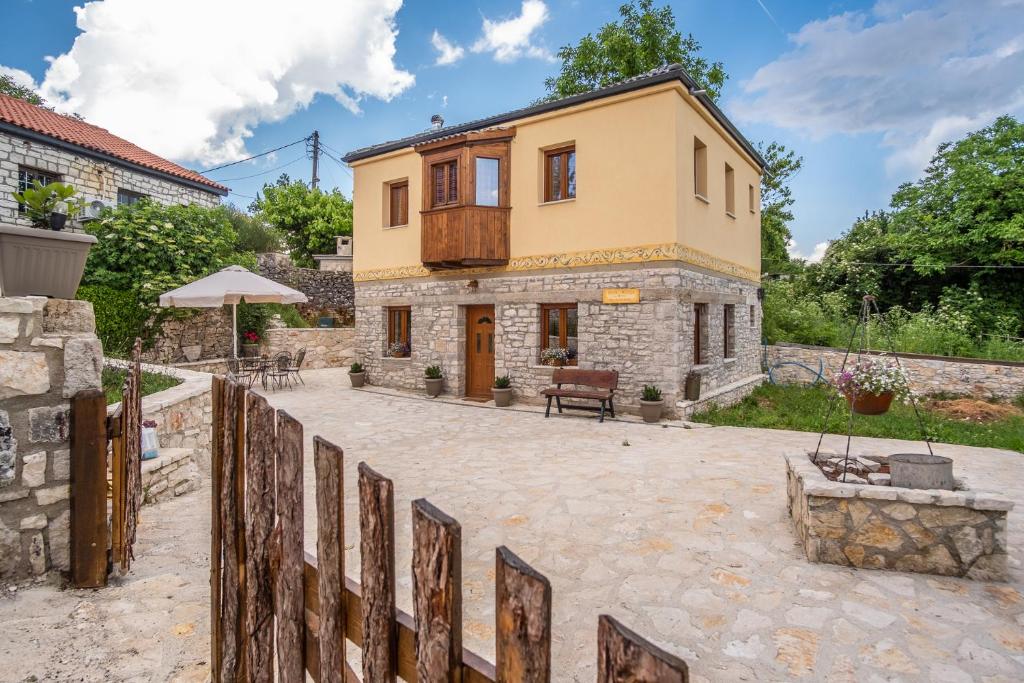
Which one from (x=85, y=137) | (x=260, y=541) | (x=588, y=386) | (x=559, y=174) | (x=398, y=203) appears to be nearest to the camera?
(x=260, y=541)

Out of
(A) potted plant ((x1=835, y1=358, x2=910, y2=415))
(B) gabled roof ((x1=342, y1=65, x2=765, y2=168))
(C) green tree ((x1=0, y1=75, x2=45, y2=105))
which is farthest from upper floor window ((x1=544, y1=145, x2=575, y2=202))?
(C) green tree ((x1=0, y1=75, x2=45, y2=105))

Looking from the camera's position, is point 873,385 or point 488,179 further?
point 488,179

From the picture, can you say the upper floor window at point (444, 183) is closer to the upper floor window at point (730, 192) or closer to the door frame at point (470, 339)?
the door frame at point (470, 339)

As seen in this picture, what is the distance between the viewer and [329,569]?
3.91ft

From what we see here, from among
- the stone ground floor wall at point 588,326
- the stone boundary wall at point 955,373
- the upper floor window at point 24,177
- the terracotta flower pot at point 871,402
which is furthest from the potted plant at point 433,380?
the upper floor window at point 24,177

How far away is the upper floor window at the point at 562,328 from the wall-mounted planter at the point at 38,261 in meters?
8.46

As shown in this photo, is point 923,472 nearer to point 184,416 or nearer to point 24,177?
point 184,416

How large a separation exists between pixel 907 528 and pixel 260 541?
416cm

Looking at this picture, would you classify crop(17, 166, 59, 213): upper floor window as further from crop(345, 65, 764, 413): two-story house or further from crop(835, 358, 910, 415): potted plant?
crop(835, 358, 910, 415): potted plant

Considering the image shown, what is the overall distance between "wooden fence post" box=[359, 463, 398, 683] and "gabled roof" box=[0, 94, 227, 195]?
17.6 m

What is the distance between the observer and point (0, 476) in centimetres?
249

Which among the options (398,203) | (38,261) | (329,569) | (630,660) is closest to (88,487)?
(38,261)

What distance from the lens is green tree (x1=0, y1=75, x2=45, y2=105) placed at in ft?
70.1

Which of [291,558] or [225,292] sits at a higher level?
[225,292]
